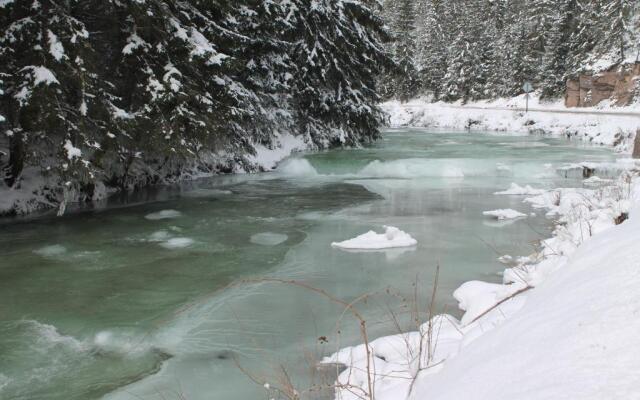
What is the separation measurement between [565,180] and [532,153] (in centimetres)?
678

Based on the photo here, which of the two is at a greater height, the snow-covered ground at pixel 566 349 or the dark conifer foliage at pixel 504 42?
the dark conifer foliage at pixel 504 42

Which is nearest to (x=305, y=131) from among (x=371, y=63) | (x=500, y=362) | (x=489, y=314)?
(x=371, y=63)

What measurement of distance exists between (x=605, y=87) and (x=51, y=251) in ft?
130

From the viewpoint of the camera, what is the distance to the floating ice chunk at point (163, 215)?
1072 cm

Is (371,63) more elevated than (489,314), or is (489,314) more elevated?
(371,63)

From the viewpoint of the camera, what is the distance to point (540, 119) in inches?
1356

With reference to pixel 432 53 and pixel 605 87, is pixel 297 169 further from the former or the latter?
pixel 432 53

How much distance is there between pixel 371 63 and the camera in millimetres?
25078

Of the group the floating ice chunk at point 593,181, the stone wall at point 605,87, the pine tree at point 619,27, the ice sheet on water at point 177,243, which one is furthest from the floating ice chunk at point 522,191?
the pine tree at point 619,27

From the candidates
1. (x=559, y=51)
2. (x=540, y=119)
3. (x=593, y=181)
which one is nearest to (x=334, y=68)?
(x=593, y=181)

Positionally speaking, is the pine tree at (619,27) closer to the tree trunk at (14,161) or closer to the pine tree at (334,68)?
the pine tree at (334,68)

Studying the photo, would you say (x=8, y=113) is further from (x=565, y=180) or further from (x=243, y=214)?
(x=565, y=180)

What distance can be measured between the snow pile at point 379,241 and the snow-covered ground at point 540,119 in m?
14.8

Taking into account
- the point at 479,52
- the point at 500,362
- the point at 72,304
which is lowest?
the point at 72,304
